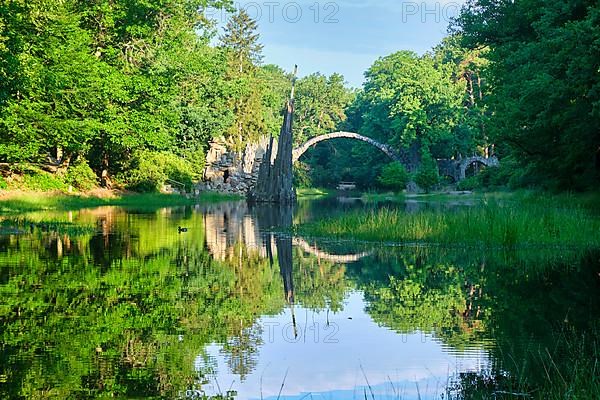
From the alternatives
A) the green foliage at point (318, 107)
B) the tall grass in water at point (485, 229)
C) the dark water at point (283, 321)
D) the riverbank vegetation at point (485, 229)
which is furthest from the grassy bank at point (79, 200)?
the green foliage at point (318, 107)

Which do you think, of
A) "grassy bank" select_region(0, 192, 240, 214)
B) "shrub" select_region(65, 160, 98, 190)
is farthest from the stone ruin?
"shrub" select_region(65, 160, 98, 190)

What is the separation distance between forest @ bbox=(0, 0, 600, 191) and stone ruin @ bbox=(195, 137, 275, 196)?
140cm

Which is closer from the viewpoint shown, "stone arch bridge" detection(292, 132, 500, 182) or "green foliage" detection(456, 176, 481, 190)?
"green foliage" detection(456, 176, 481, 190)

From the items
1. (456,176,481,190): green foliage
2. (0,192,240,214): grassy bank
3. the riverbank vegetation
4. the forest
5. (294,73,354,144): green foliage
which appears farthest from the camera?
(294,73,354,144): green foliage

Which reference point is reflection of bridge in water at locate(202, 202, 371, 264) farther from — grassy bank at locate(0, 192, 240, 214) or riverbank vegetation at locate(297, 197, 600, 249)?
grassy bank at locate(0, 192, 240, 214)

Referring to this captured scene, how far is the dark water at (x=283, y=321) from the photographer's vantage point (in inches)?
242

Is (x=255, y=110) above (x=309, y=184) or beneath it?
above

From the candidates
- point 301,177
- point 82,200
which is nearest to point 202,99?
point 82,200

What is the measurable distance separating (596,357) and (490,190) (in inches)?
1806

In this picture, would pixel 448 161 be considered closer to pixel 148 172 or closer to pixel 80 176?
pixel 148 172

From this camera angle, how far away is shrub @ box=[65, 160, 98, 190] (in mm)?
40188

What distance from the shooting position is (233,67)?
243 feet

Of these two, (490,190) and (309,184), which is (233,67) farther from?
(490,190)

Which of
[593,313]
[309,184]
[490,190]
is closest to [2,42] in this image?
[593,313]
